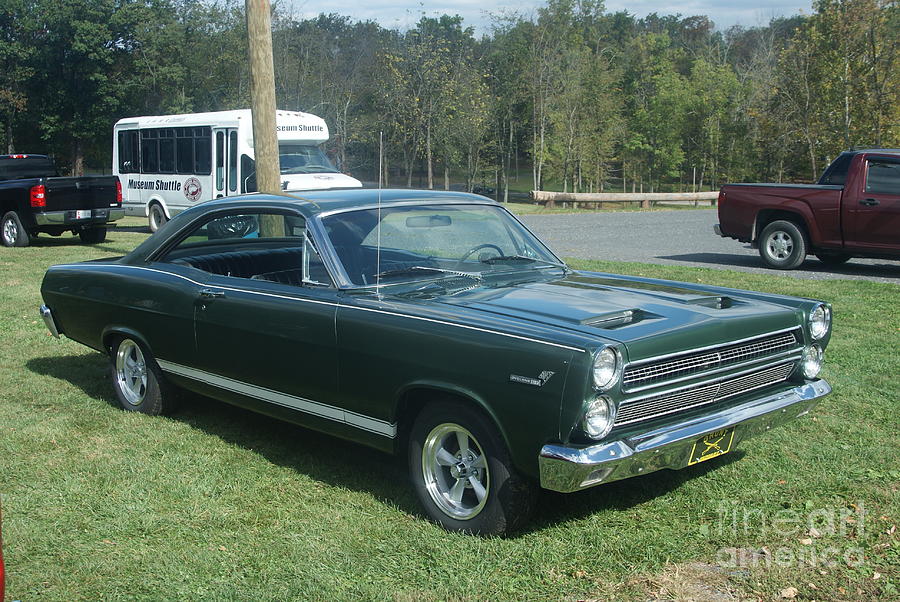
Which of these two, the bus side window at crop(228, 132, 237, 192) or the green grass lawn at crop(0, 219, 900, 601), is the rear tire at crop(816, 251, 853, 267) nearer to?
the green grass lawn at crop(0, 219, 900, 601)

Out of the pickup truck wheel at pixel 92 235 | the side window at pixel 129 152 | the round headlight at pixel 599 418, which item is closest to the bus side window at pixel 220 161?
the pickup truck wheel at pixel 92 235

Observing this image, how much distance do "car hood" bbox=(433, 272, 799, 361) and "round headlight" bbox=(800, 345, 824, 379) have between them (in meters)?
0.20

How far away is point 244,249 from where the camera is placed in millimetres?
6613

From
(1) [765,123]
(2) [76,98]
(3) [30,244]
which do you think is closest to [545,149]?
(1) [765,123]

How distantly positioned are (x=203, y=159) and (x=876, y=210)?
14.1 meters

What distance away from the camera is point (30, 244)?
18.5m

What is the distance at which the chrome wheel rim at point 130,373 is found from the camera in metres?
6.48

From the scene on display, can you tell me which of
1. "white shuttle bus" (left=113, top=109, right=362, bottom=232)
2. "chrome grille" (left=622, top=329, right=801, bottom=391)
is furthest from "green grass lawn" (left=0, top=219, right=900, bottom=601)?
"white shuttle bus" (left=113, top=109, right=362, bottom=232)

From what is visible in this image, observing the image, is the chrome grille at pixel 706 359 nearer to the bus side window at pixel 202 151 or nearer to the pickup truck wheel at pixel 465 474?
the pickup truck wheel at pixel 465 474

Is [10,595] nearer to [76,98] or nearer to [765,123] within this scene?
[765,123]

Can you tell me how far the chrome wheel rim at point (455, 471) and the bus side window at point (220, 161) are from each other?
17.0m

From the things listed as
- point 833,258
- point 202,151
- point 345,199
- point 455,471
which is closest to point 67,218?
point 202,151

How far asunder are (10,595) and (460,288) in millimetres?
2581

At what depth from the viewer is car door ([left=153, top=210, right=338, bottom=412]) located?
4934 mm
